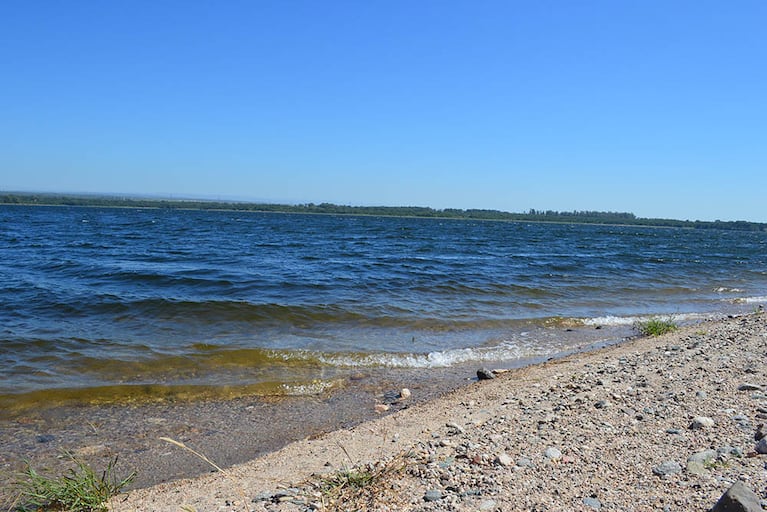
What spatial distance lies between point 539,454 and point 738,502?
159 cm

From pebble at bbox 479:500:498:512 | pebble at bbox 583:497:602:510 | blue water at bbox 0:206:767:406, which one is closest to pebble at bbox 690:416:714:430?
pebble at bbox 583:497:602:510

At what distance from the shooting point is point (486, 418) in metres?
5.73

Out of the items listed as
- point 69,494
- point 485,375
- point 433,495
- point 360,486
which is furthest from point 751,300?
point 69,494

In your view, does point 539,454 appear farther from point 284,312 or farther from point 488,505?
point 284,312

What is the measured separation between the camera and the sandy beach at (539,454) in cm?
369

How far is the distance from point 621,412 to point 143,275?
647 inches

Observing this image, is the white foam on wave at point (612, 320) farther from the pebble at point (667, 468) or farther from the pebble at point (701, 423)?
the pebble at point (667, 468)

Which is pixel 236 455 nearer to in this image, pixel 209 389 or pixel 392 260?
pixel 209 389

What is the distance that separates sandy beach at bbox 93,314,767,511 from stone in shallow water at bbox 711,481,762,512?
19 centimetres

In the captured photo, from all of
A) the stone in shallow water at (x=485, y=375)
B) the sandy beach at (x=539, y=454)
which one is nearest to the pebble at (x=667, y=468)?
the sandy beach at (x=539, y=454)

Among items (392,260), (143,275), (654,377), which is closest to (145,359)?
(654,377)

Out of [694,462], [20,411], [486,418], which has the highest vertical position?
[694,462]

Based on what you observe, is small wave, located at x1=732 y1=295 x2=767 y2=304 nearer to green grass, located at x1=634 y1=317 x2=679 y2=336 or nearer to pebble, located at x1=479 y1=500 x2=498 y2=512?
green grass, located at x1=634 y1=317 x2=679 y2=336

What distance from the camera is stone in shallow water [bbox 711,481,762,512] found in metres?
2.99
